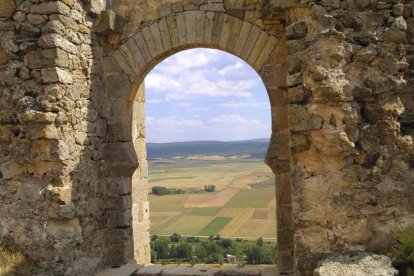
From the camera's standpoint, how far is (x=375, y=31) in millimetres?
4883

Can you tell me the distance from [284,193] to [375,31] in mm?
2226

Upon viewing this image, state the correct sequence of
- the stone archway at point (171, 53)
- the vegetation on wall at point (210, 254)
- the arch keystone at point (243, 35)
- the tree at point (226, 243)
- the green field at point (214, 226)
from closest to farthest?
the stone archway at point (171, 53), the arch keystone at point (243, 35), the vegetation on wall at point (210, 254), the tree at point (226, 243), the green field at point (214, 226)

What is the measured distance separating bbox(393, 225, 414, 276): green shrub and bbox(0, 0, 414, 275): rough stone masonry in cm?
24

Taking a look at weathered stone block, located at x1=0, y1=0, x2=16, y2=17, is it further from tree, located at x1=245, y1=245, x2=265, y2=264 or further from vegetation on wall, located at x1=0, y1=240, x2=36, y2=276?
tree, located at x1=245, y1=245, x2=265, y2=264

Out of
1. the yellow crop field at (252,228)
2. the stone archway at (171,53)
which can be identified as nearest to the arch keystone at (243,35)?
the stone archway at (171,53)

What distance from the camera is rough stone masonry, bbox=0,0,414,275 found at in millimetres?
4738

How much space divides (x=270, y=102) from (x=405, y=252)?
96.2 inches

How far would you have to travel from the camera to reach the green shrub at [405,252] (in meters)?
4.21

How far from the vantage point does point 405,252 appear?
430cm

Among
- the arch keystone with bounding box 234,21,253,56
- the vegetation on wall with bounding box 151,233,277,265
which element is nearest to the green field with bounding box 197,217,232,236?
the vegetation on wall with bounding box 151,233,277,265

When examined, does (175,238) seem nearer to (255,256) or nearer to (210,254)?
(210,254)

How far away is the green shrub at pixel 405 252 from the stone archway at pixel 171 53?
58.5 inches

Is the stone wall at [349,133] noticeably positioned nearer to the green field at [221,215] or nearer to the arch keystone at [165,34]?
the arch keystone at [165,34]

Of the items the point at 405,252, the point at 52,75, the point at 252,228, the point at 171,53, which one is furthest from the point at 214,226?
the point at 405,252
